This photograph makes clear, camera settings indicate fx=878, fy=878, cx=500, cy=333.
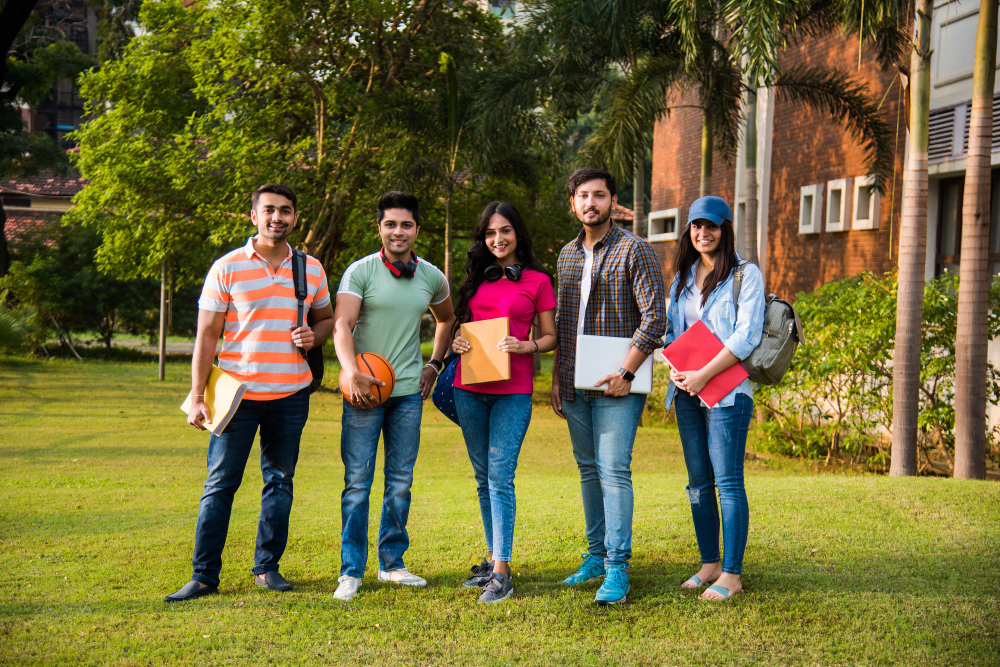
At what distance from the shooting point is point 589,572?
15.5ft

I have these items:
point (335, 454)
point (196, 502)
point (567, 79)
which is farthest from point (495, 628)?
point (567, 79)

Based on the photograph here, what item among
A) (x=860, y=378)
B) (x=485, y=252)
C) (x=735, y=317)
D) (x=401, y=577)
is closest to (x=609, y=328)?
(x=735, y=317)

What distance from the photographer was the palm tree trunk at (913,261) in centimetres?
919

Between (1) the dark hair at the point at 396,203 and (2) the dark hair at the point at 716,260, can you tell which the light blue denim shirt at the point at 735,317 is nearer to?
(2) the dark hair at the point at 716,260

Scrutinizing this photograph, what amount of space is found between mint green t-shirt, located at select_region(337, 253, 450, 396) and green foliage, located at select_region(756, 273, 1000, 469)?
7.47m

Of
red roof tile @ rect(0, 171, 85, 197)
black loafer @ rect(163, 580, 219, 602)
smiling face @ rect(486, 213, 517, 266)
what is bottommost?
black loafer @ rect(163, 580, 219, 602)

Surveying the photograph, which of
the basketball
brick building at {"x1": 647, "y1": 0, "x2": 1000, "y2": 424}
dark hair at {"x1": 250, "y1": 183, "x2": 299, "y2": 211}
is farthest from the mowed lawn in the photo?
brick building at {"x1": 647, "y1": 0, "x2": 1000, "y2": 424}

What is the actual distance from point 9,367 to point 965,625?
911 inches

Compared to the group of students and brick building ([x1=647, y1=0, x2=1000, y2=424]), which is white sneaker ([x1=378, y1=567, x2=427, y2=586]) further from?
brick building ([x1=647, y1=0, x2=1000, y2=424])

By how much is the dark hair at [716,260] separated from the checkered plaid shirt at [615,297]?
157mm

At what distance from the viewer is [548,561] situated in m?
5.25

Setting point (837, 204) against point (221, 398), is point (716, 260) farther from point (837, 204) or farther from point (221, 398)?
point (837, 204)

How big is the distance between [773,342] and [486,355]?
1.41 meters

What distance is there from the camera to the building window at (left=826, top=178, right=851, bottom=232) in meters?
16.0
